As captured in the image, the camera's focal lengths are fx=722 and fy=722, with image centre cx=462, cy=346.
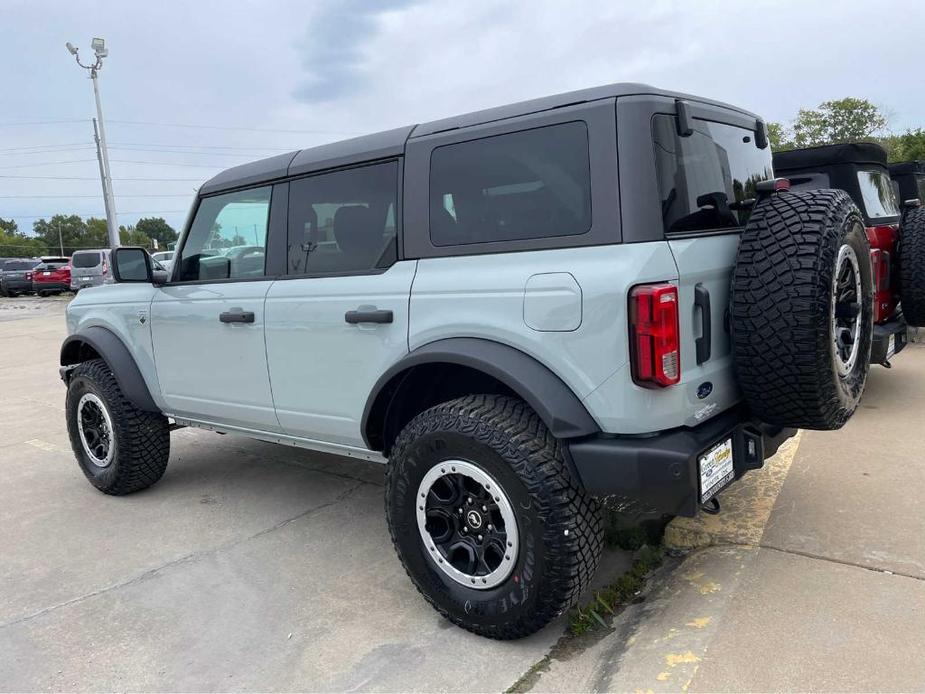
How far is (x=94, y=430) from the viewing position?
474 centimetres

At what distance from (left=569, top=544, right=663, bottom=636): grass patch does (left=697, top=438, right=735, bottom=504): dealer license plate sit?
2.31ft

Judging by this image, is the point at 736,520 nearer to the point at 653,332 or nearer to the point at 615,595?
the point at 615,595

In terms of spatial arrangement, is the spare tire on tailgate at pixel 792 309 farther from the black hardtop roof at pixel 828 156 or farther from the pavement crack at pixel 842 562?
the black hardtop roof at pixel 828 156

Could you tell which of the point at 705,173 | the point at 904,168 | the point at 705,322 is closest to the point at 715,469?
the point at 705,322

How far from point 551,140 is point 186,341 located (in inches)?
95.1

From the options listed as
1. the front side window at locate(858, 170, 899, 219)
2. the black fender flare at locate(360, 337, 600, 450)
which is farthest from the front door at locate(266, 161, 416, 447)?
the front side window at locate(858, 170, 899, 219)

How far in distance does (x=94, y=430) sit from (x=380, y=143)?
2947 millimetres

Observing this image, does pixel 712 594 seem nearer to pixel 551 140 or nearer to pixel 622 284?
pixel 622 284

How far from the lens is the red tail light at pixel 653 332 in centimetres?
231

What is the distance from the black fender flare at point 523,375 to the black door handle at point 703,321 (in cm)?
46

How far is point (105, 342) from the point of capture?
4.49m

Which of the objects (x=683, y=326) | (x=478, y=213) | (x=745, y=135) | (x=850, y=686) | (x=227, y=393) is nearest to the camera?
(x=850, y=686)

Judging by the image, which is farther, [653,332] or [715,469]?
[715,469]

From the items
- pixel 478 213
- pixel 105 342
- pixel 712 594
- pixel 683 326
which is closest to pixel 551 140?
pixel 478 213
